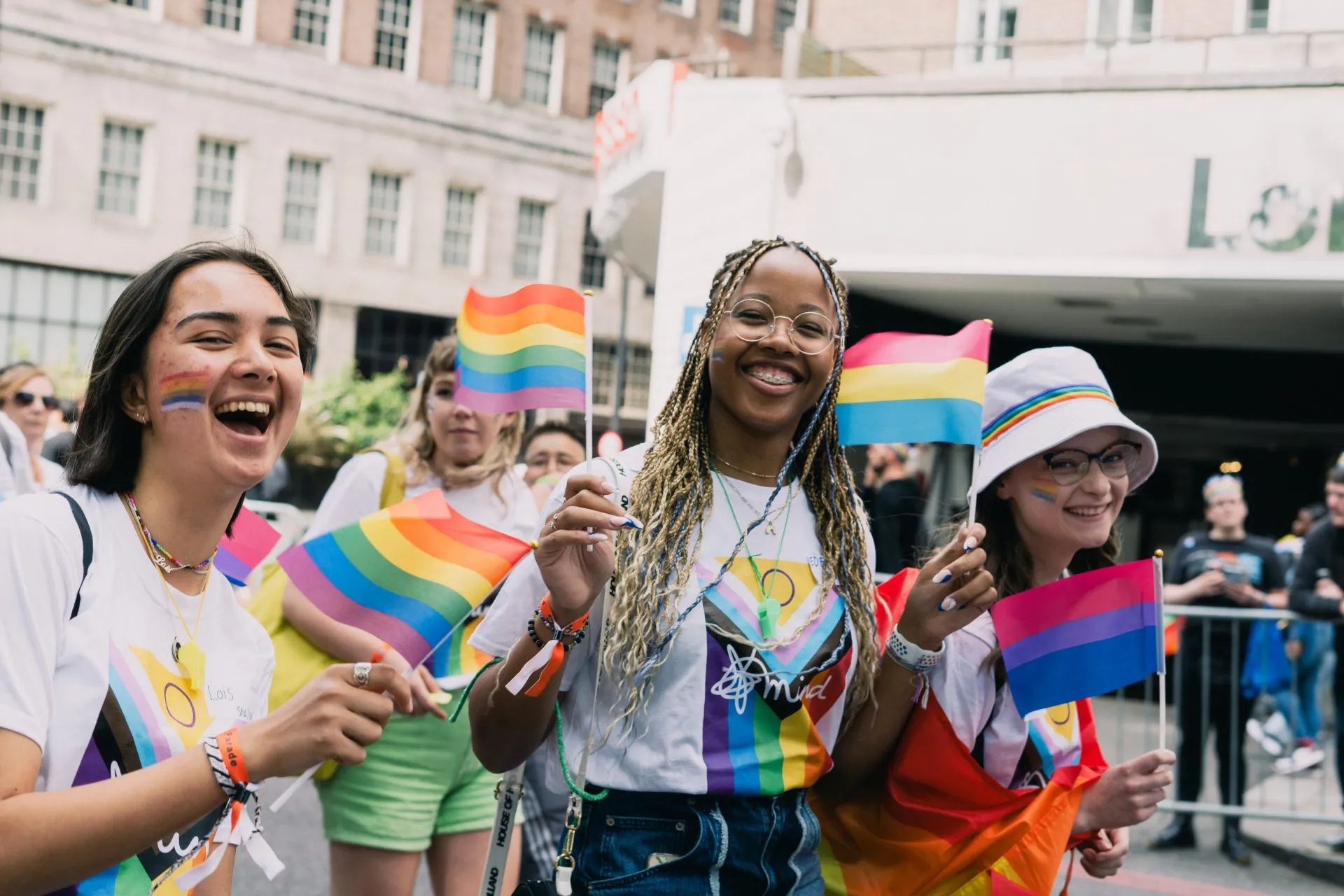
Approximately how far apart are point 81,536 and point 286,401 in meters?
0.40

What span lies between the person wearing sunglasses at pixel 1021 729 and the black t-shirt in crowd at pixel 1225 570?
5309 millimetres

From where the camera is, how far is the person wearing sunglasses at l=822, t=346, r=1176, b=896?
282 centimetres

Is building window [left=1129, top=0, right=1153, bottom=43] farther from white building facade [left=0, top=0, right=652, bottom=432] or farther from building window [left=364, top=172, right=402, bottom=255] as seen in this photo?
building window [left=364, top=172, right=402, bottom=255]

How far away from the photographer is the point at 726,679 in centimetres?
243

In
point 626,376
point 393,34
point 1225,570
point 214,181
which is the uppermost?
point 393,34

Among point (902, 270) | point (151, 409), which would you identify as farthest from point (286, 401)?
point (902, 270)

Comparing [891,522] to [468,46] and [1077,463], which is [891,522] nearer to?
[1077,463]

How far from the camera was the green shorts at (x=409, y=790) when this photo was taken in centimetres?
371

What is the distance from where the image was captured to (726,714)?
95.4 inches

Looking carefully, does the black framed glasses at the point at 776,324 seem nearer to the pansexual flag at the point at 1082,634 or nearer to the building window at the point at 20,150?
the pansexual flag at the point at 1082,634

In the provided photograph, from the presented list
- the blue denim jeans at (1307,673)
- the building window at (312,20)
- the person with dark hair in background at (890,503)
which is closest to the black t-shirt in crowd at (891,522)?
the person with dark hair in background at (890,503)

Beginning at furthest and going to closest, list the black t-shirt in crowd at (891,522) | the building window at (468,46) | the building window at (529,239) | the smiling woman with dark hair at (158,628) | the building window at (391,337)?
the building window at (529,239), the building window at (468,46), the building window at (391,337), the black t-shirt in crowd at (891,522), the smiling woman with dark hair at (158,628)

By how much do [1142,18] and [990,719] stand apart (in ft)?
43.9

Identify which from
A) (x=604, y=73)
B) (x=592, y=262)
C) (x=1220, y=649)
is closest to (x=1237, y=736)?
(x=1220, y=649)
